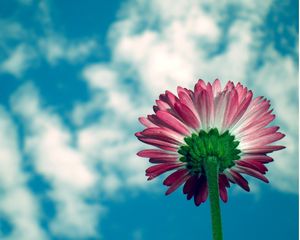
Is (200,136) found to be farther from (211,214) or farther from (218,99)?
(211,214)

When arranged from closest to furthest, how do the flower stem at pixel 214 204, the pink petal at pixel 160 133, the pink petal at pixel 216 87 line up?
the flower stem at pixel 214 204 → the pink petal at pixel 160 133 → the pink petal at pixel 216 87

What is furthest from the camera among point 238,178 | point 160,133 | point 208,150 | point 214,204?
point 238,178

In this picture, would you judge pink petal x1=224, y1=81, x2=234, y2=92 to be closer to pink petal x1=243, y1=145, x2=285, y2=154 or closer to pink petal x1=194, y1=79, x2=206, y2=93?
pink petal x1=194, y1=79, x2=206, y2=93

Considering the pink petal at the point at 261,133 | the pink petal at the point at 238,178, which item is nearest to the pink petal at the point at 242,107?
the pink petal at the point at 261,133

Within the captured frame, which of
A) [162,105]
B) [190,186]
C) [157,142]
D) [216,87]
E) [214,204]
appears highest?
[216,87]

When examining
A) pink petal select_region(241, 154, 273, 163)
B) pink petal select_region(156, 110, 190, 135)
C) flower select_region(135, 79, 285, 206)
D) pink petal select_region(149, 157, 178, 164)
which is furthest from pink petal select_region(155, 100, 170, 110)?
pink petal select_region(241, 154, 273, 163)

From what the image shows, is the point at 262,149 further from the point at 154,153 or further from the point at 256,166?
the point at 154,153

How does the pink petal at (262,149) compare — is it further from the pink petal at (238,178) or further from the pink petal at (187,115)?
the pink petal at (187,115)

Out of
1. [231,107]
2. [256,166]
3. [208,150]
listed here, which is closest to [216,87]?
[231,107]
